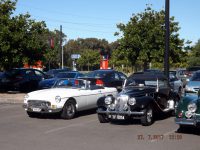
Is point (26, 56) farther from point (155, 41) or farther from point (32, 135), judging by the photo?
point (32, 135)

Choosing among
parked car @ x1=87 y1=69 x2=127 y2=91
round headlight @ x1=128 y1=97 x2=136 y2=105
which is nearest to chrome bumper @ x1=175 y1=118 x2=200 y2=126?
round headlight @ x1=128 y1=97 x2=136 y2=105

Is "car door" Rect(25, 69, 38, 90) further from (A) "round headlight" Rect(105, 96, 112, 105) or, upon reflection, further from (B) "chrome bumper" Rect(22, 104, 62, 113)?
(A) "round headlight" Rect(105, 96, 112, 105)

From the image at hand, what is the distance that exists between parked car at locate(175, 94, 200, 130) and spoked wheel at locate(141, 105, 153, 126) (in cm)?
148

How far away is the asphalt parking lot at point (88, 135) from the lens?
8711mm

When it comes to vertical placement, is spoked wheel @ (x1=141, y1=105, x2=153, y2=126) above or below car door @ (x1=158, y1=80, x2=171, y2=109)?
below

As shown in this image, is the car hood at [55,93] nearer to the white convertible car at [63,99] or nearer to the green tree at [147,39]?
the white convertible car at [63,99]

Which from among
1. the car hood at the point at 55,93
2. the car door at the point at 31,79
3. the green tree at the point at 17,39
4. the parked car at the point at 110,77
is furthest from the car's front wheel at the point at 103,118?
the car door at the point at 31,79

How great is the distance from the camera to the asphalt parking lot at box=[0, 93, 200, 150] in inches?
343

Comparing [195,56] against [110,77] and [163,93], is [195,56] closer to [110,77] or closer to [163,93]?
[110,77]

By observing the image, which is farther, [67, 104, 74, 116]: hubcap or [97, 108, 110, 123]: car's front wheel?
[67, 104, 74, 116]: hubcap

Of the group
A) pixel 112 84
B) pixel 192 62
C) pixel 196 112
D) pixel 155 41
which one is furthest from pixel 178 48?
pixel 192 62

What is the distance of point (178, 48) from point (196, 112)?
60.5 feet

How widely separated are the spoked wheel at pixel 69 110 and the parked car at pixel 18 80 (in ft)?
35.0

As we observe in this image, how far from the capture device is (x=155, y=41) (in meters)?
26.1
